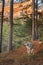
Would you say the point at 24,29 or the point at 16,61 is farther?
the point at 24,29

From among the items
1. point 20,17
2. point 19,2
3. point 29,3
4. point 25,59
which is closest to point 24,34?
point 20,17

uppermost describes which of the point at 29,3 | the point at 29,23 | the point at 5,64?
the point at 29,3

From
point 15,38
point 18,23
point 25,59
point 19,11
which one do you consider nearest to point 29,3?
point 19,11

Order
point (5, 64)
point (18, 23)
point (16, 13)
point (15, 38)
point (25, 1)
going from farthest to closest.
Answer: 1. point (25, 1)
2. point (16, 13)
3. point (18, 23)
4. point (15, 38)
5. point (5, 64)

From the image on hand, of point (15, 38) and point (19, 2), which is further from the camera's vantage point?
point (19, 2)

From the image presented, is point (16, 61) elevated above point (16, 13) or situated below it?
below

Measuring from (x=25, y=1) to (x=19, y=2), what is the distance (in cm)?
107

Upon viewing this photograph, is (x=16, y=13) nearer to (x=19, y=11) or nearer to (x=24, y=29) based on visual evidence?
(x=19, y=11)

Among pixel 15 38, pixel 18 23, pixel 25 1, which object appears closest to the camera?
pixel 15 38

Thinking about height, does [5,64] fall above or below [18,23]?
below

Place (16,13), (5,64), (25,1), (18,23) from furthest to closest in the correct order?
(25,1) → (16,13) → (18,23) → (5,64)

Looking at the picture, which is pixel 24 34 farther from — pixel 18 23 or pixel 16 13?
pixel 16 13

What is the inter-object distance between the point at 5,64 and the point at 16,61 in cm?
55

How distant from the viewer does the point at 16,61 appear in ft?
32.5
